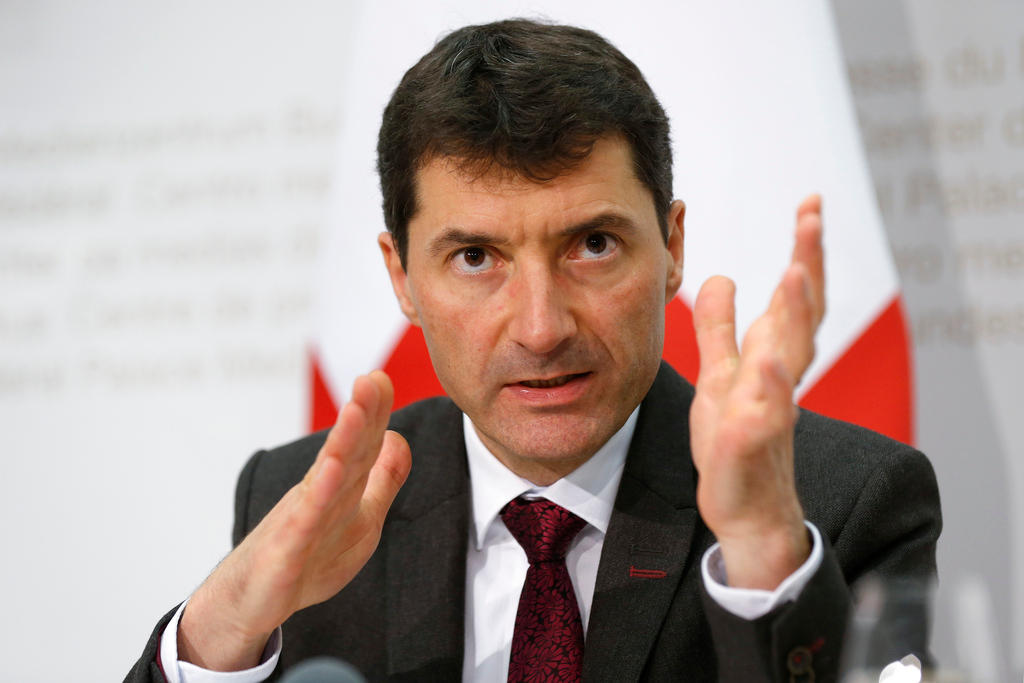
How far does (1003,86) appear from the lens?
3.04 m

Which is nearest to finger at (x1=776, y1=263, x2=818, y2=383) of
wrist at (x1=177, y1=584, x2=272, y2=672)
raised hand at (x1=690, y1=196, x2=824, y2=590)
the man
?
raised hand at (x1=690, y1=196, x2=824, y2=590)

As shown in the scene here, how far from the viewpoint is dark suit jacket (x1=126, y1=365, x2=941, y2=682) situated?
5.31 ft

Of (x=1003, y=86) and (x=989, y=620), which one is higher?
(x=1003, y=86)

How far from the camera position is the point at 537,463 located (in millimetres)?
1791

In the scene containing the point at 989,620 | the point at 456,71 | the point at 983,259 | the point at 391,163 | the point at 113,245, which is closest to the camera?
the point at 989,620

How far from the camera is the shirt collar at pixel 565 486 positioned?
177 centimetres

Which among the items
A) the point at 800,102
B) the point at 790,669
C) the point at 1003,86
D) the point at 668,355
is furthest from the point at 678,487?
the point at 1003,86

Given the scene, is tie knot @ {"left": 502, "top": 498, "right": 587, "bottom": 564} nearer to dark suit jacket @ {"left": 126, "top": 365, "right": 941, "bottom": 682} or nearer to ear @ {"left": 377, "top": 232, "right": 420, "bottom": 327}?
dark suit jacket @ {"left": 126, "top": 365, "right": 941, "bottom": 682}

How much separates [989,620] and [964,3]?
279cm

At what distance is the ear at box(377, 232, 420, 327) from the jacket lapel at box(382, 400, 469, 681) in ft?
0.80

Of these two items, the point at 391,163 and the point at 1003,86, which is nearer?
the point at 391,163

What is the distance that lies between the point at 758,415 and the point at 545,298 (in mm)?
459

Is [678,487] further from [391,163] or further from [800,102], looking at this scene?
[800,102]

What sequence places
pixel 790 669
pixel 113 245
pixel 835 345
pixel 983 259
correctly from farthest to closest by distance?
pixel 113 245
pixel 983 259
pixel 835 345
pixel 790 669
